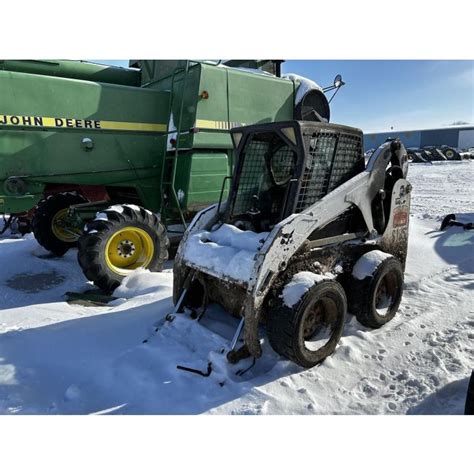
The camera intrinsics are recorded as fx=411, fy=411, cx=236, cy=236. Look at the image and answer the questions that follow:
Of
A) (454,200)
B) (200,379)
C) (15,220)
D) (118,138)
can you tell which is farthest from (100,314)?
(454,200)

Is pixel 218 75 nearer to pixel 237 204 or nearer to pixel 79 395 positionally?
pixel 237 204

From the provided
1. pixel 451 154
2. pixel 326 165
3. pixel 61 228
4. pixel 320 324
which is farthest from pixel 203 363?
pixel 451 154

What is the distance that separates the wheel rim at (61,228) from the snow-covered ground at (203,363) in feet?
6.08

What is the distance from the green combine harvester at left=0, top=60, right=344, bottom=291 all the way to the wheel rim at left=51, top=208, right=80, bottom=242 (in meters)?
0.02

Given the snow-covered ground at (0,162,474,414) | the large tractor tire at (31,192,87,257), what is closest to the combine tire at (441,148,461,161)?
the snow-covered ground at (0,162,474,414)

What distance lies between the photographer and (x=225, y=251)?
3252mm

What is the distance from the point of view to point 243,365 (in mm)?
2949

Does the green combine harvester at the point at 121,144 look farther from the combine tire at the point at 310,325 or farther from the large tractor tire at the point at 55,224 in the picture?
the combine tire at the point at 310,325

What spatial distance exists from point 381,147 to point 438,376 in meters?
2.11

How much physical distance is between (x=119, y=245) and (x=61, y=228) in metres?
1.93

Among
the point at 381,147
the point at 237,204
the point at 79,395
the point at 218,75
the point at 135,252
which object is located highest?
the point at 218,75

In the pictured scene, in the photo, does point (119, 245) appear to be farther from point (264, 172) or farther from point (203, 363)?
point (203, 363)

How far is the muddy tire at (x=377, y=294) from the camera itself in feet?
11.6

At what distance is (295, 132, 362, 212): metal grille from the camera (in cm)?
341
